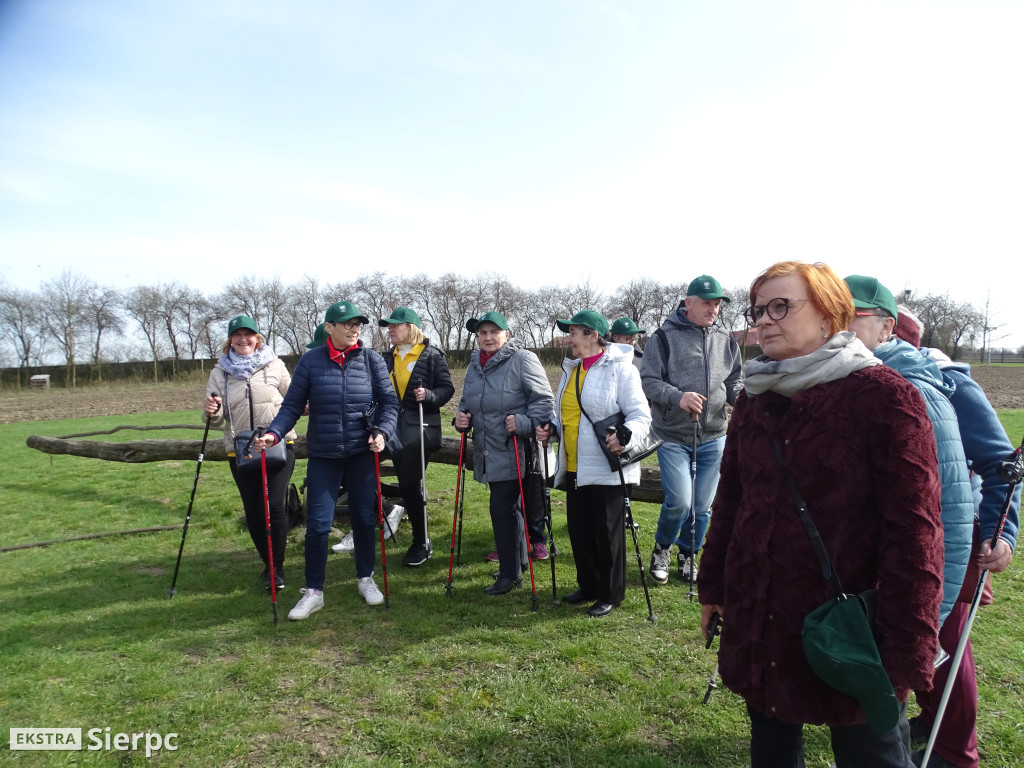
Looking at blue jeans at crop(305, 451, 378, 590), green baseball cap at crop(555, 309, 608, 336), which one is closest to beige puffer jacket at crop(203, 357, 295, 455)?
blue jeans at crop(305, 451, 378, 590)

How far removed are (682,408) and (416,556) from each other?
9.86 feet

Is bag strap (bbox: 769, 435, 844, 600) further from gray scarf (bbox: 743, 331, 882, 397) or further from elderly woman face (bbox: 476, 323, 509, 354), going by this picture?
elderly woman face (bbox: 476, 323, 509, 354)

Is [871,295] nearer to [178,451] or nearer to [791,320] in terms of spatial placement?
[791,320]

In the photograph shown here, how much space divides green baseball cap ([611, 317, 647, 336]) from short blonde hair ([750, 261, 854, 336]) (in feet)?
17.4

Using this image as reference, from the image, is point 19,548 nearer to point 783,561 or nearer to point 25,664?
point 25,664

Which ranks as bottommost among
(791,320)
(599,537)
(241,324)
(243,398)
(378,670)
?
(378,670)

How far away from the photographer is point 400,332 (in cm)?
645

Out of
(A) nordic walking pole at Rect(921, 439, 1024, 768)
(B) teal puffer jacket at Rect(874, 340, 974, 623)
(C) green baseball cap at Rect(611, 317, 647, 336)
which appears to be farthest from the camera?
(C) green baseball cap at Rect(611, 317, 647, 336)

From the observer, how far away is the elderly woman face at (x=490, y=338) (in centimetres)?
555

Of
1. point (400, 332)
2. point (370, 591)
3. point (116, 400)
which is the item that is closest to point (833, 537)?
point (370, 591)

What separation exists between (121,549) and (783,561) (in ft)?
24.2

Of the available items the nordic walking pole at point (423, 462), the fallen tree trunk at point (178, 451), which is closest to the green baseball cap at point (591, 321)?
the nordic walking pole at point (423, 462)

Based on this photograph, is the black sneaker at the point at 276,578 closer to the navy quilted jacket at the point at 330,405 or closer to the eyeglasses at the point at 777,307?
the navy quilted jacket at the point at 330,405

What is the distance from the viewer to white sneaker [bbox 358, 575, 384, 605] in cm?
532
